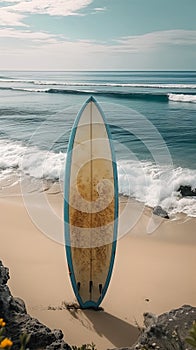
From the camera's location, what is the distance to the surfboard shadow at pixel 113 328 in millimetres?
3590

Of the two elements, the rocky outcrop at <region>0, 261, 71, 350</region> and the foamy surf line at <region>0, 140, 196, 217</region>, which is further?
the foamy surf line at <region>0, 140, 196, 217</region>

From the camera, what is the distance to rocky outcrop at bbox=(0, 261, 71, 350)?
8.65 feet

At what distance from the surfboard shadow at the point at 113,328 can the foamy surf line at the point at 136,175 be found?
2.89 meters

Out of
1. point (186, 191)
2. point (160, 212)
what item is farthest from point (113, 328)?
point (186, 191)

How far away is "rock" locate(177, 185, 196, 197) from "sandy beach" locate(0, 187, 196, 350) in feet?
3.54

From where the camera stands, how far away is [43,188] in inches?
297

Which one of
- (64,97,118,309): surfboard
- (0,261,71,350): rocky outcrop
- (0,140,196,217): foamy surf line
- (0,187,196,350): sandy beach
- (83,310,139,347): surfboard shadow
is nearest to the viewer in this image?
(0,261,71,350): rocky outcrop

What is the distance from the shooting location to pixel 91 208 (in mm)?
4027

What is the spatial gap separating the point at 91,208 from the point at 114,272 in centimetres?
101

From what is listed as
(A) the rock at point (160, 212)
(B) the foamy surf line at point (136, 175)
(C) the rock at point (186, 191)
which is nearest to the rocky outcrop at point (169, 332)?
(A) the rock at point (160, 212)

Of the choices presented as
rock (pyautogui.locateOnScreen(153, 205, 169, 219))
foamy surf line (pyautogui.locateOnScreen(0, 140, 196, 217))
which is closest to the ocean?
foamy surf line (pyautogui.locateOnScreen(0, 140, 196, 217))

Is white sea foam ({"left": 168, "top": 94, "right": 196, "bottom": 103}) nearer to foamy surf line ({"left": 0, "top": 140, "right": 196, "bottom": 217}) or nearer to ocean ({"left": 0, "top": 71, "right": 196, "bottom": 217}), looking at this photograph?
ocean ({"left": 0, "top": 71, "right": 196, "bottom": 217})

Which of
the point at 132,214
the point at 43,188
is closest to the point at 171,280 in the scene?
the point at 132,214

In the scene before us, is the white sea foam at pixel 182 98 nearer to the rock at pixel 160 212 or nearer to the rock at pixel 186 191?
the rock at pixel 186 191
